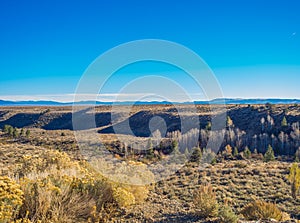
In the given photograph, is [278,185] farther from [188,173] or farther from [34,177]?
[34,177]

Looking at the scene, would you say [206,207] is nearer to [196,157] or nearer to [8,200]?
[8,200]

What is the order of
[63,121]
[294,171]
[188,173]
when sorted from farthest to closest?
[63,121]
[188,173]
[294,171]

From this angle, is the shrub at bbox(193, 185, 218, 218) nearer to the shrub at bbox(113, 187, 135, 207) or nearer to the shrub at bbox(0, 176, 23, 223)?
the shrub at bbox(113, 187, 135, 207)

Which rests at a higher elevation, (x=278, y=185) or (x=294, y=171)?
(x=294, y=171)

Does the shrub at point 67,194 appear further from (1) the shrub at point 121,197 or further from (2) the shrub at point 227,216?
(2) the shrub at point 227,216

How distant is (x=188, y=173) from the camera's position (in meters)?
17.8

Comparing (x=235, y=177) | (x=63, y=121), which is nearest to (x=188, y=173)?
(x=235, y=177)

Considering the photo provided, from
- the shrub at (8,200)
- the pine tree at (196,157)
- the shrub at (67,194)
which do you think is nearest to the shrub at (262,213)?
the shrub at (67,194)

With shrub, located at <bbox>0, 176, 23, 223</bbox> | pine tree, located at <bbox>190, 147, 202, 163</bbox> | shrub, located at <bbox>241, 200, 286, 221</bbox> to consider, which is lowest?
pine tree, located at <bbox>190, 147, 202, 163</bbox>

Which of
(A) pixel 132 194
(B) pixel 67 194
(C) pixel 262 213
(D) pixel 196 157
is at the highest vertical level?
(B) pixel 67 194

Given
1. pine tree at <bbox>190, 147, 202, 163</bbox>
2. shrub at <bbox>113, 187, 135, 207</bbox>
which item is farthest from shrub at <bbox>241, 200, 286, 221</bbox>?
pine tree at <bbox>190, 147, 202, 163</bbox>

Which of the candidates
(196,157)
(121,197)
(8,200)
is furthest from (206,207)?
(196,157)

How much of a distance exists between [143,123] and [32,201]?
2482 inches

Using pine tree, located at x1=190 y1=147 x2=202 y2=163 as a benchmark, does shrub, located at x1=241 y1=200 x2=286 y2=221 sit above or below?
above
